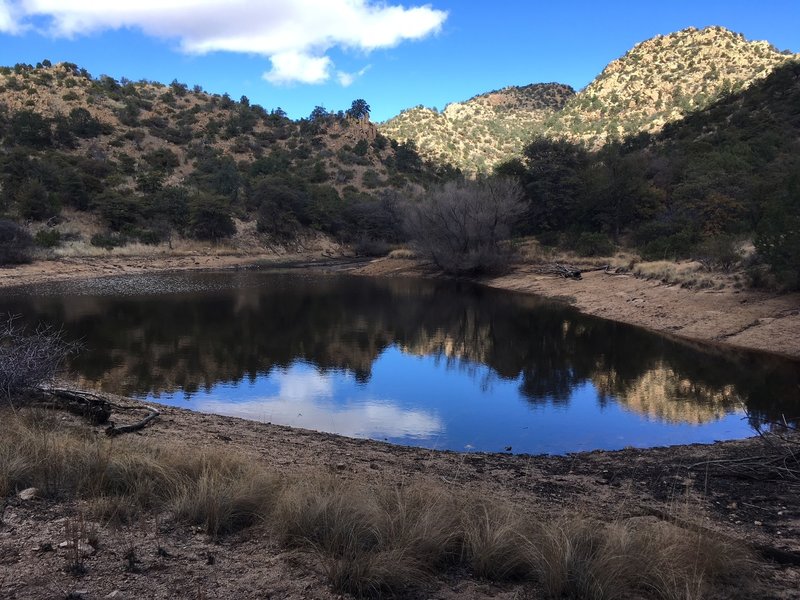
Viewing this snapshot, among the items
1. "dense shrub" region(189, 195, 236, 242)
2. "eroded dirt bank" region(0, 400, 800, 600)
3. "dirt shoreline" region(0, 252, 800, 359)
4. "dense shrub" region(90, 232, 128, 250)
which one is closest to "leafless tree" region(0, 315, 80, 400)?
"eroded dirt bank" region(0, 400, 800, 600)

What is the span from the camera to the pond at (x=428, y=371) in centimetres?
1204

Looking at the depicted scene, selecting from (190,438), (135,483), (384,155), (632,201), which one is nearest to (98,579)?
(135,483)

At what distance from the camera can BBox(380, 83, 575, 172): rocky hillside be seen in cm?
11350

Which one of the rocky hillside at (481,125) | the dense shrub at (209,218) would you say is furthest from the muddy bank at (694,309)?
the rocky hillside at (481,125)

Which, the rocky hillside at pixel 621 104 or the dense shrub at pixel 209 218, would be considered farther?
the rocky hillside at pixel 621 104

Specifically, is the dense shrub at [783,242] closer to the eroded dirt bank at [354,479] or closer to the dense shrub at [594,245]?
the eroded dirt bank at [354,479]

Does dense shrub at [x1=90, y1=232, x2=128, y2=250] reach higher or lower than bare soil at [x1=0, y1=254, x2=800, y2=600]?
higher

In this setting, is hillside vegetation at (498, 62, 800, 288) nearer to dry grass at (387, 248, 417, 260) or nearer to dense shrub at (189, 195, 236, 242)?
dry grass at (387, 248, 417, 260)

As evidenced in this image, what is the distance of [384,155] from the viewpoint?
302 feet

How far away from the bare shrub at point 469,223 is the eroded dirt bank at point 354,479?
107ft

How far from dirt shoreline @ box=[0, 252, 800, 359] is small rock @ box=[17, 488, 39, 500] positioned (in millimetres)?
19723

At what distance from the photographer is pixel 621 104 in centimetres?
9581

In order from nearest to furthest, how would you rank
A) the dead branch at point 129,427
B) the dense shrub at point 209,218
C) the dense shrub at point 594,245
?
the dead branch at point 129,427 → the dense shrub at point 594,245 → the dense shrub at point 209,218

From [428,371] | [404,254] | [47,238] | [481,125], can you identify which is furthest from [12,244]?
[481,125]
